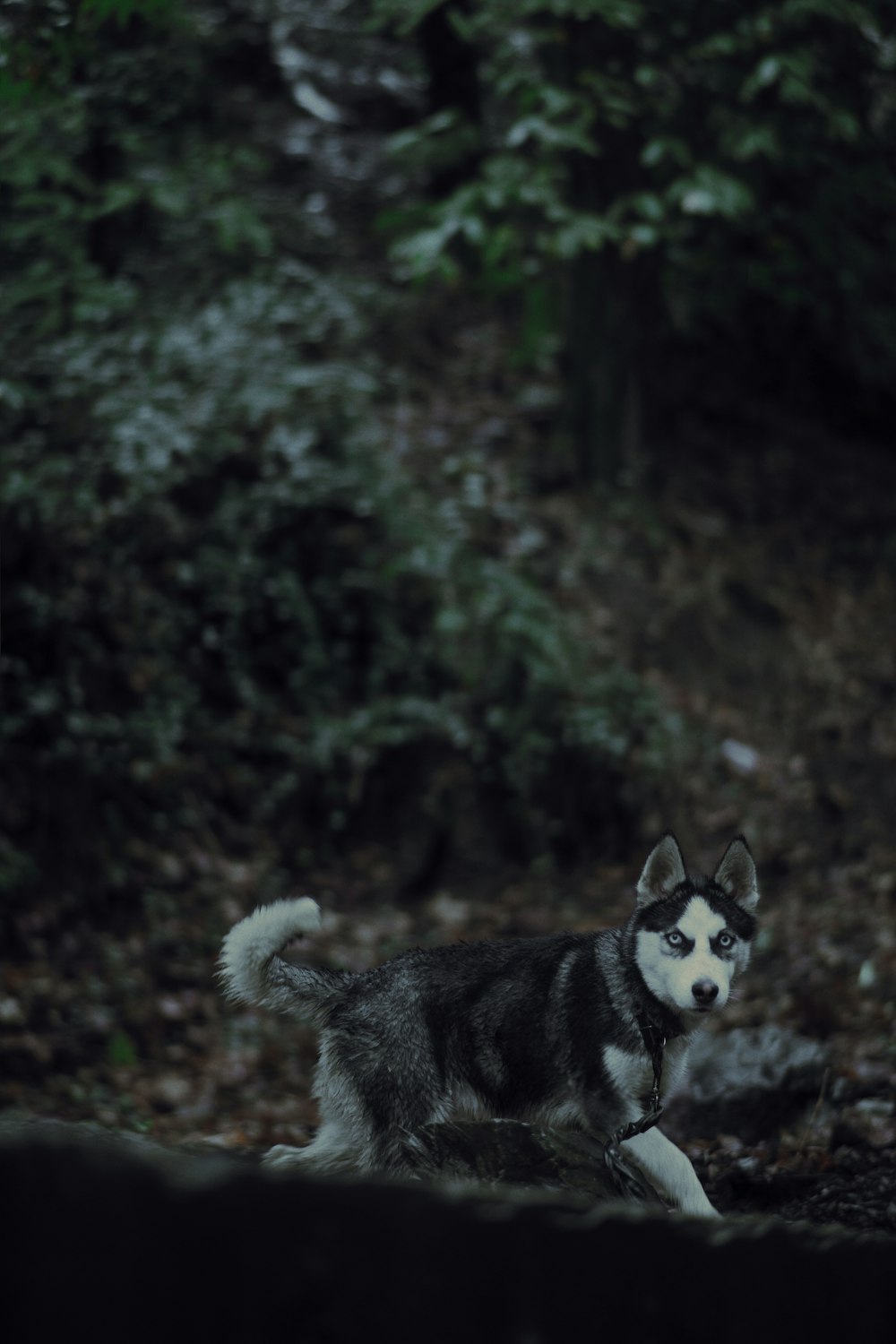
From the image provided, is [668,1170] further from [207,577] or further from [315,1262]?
[207,577]

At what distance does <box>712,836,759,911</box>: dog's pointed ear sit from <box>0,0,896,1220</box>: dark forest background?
8.44ft

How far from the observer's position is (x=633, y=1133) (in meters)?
3.50

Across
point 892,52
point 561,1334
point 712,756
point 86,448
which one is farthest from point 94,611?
point 892,52

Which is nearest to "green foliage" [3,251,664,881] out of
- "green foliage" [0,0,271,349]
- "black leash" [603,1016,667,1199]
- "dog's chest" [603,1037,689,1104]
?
"green foliage" [0,0,271,349]

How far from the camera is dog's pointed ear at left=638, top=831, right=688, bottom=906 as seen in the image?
368cm

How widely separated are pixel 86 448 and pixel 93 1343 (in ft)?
25.8

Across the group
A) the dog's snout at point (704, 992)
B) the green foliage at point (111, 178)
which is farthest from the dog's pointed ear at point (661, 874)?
the green foliage at point (111, 178)

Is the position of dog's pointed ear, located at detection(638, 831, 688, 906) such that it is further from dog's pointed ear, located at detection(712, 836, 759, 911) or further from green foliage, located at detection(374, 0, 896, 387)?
green foliage, located at detection(374, 0, 896, 387)

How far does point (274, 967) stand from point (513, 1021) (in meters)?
0.77

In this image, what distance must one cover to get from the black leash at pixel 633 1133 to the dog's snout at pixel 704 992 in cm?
22

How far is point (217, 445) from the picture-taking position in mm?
9422

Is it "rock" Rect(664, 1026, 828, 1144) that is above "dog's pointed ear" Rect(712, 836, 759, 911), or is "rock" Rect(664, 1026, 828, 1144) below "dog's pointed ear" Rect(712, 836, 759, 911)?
below

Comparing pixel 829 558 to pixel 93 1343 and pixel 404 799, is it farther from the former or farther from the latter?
pixel 93 1343

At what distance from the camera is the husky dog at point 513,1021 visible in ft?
11.8
